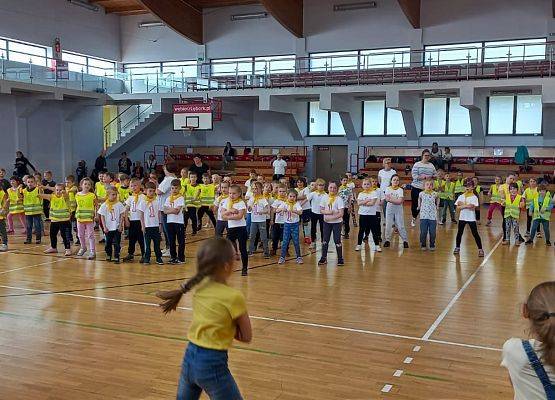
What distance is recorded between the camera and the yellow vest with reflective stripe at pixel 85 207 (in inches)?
423

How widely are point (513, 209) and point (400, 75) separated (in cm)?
1124

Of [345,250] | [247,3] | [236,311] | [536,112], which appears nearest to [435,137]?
[536,112]

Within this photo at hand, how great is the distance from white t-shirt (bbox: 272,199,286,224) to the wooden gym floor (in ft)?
3.04

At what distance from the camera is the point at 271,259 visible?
11.0 metres

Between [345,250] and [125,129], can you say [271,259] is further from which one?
[125,129]

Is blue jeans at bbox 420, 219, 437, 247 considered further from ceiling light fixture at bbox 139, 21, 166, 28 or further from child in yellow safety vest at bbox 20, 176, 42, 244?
ceiling light fixture at bbox 139, 21, 166, 28

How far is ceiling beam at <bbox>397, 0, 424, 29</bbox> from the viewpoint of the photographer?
77.1ft

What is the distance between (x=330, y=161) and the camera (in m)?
27.2

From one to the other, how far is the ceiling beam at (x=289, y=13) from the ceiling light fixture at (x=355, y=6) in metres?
1.69

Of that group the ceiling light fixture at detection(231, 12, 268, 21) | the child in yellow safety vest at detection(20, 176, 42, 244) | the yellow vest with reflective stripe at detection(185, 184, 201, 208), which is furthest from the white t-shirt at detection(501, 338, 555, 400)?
the ceiling light fixture at detection(231, 12, 268, 21)

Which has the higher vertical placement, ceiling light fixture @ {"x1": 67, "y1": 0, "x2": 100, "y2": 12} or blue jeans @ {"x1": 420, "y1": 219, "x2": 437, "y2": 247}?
ceiling light fixture @ {"x1": 67, "y1": 0, "x2": 100, "y2": 12}

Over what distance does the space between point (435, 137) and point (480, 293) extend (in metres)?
17.5

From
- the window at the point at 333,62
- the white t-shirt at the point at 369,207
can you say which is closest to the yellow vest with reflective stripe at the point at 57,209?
the white t-shirt at the point at 369,207

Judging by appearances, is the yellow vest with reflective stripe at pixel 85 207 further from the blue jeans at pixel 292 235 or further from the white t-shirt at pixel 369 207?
the white t-shirt at pixel 369 207
